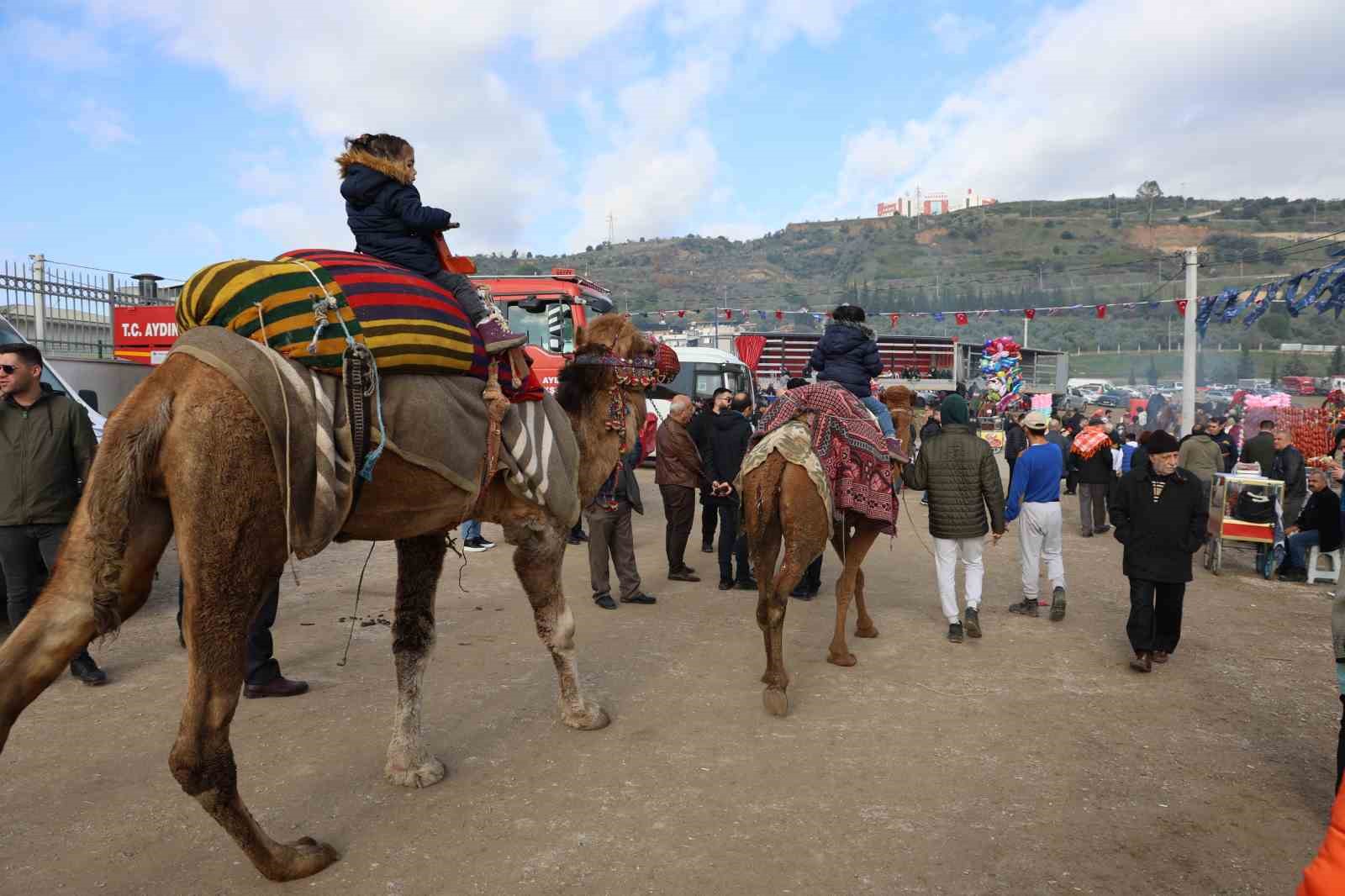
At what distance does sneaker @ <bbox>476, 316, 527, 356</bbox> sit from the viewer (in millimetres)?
3818

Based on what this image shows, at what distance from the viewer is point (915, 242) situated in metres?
128

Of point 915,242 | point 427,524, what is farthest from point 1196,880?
point 915,242

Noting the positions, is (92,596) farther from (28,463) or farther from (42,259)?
(42,259)

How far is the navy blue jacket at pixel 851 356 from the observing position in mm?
6691

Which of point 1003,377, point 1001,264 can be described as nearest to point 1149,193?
point 1001,264

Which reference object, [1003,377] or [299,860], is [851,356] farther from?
[1003,377]

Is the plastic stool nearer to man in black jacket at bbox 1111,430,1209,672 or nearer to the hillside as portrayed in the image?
man in black jacket at bbox 1111,430,1209,672

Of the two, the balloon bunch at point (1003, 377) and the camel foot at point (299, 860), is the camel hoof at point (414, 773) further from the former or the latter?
the balloon bunch at point (1003, 377)

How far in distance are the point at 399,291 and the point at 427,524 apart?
40.1 inches

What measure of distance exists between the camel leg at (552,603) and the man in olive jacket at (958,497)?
11.8 feet

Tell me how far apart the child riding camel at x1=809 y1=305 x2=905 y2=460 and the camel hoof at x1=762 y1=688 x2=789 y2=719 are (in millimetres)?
2264

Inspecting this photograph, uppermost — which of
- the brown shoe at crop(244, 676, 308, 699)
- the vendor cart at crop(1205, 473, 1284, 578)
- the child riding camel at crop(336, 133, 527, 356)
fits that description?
the child riding camel at crop(336, 133, 527, 356)

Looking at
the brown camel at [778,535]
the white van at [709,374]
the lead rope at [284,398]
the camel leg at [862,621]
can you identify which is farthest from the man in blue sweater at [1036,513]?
the white van at [709,374]

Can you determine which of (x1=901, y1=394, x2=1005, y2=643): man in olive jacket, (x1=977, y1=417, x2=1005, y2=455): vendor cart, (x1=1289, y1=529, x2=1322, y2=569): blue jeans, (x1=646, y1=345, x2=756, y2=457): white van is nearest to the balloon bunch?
(x1=977, y1=417, x2=1005, y2=455): vendor cart
